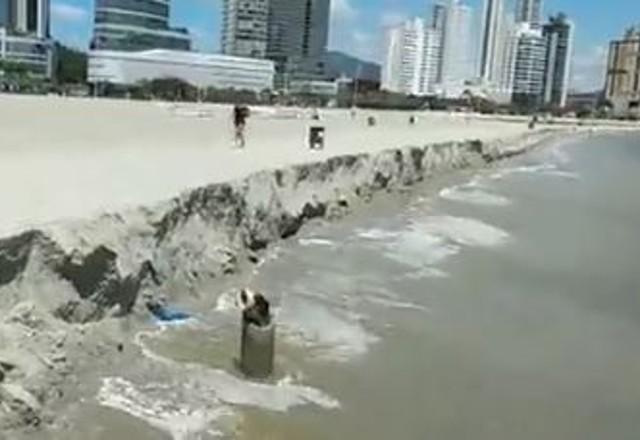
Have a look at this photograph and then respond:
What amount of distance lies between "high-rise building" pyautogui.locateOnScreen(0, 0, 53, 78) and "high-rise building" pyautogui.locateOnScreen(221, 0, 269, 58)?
4206 centimetres

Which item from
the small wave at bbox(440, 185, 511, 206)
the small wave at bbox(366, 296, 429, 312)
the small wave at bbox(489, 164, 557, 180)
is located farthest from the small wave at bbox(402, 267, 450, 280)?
the small wave at bbox(489, 164, 557, 180)

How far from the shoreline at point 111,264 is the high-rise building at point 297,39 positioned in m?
151

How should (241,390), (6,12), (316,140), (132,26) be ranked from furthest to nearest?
(6,12) → (132,26) → (316,140) → (241,390)

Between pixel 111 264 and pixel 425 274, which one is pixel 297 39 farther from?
pixel 111 264

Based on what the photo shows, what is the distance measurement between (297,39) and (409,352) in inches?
6831

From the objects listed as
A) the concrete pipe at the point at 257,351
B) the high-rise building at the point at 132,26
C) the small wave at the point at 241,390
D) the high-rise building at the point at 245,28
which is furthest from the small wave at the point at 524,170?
the high-rise building at the point at 245,28

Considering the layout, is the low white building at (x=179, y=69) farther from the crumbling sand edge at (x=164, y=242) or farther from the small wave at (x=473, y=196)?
the crumbling sand edge at (x=164, y=242)

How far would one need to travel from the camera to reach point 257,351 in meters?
9.11

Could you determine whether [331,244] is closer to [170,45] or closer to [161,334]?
[161,334]

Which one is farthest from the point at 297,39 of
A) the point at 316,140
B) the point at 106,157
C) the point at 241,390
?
the point at 241,390

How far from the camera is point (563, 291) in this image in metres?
14.9

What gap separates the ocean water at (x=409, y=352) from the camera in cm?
811

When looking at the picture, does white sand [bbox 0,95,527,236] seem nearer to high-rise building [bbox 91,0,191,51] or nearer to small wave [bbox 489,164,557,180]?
small wave [bbox 489,164,557,180]

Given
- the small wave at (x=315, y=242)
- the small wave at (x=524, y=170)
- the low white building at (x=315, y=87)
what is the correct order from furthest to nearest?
the low white building at (x=315, y=87)
the small wave at (x=524, y=170)
the small wave at (x=315, y=242)
